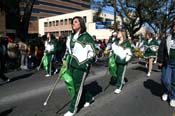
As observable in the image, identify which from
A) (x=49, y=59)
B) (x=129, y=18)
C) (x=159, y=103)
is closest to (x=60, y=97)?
(x=159, y=103)

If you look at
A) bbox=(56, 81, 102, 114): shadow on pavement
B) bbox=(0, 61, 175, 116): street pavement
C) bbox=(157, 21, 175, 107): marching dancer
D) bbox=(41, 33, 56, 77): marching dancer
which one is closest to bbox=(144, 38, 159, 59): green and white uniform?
bbox=(0, 61, 175, 116): street pavement

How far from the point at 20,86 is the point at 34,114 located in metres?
4.05

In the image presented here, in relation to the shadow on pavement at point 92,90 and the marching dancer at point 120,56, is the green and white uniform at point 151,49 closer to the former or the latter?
the shadow on pavement at point 92,90

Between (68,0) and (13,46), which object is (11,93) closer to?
(13,46)

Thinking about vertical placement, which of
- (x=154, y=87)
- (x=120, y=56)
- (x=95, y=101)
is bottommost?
(x=154, y=87)

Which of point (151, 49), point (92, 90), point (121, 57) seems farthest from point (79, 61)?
point (151, 49)

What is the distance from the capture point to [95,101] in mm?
7883

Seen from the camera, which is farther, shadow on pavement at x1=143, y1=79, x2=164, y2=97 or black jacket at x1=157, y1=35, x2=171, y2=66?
shadow on pavement at x1=143, y1=79, x2=164, y2=97

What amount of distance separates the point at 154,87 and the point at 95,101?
314 cm

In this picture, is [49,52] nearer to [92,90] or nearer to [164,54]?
[92,90]

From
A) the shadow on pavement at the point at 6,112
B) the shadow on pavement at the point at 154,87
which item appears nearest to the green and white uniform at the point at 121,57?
the shadow on pavement at the point at 154,87

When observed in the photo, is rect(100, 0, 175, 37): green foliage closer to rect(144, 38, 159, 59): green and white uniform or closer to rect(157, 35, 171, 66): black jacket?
rect(144, 38, 159, 59): green and white uniform

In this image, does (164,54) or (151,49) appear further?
(151,49)

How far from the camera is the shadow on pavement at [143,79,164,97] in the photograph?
9.20 metres
